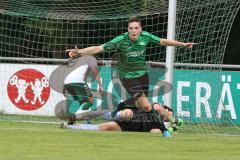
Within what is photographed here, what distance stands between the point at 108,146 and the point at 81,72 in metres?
6.57

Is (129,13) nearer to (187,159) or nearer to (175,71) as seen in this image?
(175,71)

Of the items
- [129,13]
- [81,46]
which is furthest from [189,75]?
[81,46]

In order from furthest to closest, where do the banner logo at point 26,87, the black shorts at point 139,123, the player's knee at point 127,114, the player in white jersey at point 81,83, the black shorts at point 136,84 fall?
the banner logo at point 26,87
the player in white jersey at point 81,83
the black shorts at point 139,123
the player's knee at point 127,114
the black shorts at point 136,84

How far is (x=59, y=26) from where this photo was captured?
60.0ft

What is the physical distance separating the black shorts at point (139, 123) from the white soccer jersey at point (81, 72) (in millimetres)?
3279

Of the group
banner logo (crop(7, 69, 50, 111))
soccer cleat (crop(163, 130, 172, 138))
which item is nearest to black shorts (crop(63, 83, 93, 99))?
banner logo (crop(7, 69, 50, 111))

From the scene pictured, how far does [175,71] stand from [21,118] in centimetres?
380

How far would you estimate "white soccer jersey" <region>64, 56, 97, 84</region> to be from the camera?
666 inches

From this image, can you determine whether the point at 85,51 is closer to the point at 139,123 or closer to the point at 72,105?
the point at 139,123

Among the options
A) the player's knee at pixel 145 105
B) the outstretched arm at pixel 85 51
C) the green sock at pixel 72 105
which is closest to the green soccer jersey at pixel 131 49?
the outstretched arm at pixel 85 51

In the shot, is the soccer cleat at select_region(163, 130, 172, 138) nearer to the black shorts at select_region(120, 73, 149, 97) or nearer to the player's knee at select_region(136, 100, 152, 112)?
the player's knee at select_region(136, 100, 152, 112)

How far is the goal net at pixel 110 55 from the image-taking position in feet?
50.2

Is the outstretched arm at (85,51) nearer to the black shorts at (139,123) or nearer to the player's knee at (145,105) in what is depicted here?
the player's knee at (145,105)

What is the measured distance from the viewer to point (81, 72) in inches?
667
